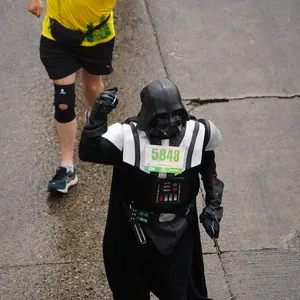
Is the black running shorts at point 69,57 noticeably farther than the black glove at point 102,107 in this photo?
Yes

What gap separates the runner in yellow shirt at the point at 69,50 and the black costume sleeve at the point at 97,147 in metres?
1.41

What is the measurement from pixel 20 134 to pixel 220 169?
5.20 feet

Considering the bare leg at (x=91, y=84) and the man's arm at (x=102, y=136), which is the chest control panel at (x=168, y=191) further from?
the bare leg at (x=91, y=84)

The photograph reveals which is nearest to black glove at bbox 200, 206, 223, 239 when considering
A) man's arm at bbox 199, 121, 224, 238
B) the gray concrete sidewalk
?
man's arm at bbox 199, 121, 224, 238

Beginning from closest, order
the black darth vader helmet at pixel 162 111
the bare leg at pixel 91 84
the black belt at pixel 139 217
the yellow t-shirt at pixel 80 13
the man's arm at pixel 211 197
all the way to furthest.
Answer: the black darth vader helmet at pixel 162 111
the black belt at pixel 139 217
the man's arm at pixel 211 197
the yellow t-shirt at pixel 80 13
the bare leg at pixel 91 84

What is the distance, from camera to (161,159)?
3684 millimetres

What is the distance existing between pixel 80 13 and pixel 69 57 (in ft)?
1.09

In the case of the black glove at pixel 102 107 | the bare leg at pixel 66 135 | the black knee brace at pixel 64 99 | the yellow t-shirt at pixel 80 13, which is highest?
the black glove at pixel 102 107

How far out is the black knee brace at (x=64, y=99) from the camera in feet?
16.7

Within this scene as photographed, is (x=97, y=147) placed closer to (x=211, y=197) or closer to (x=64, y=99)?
(x=211, y=197)

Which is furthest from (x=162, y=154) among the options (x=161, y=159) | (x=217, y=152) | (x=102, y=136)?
(x=217, y=152)

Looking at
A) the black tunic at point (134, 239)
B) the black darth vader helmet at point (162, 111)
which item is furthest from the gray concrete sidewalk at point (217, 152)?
the black darth vader helmet at point (162, 111)

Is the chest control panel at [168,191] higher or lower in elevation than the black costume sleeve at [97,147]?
lower

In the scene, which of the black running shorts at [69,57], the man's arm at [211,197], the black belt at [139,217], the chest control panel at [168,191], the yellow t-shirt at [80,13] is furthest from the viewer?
the black running shorts at [69,57]
